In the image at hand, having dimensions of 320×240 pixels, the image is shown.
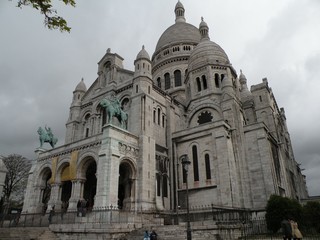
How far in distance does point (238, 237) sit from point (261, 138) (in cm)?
1227

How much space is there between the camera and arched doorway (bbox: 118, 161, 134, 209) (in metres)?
23.0

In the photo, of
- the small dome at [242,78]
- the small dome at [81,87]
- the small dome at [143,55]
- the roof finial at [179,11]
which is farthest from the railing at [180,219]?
the roof finial at [179,11]

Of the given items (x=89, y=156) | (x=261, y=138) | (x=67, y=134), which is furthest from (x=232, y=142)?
(x=67, y=134)

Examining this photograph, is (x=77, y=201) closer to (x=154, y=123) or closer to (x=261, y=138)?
(x=154, y=123)

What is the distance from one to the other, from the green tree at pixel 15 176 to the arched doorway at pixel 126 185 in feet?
79.7

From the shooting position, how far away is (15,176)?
40875 millimetres

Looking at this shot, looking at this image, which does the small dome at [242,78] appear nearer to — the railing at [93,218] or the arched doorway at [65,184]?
the railing at [93,218]

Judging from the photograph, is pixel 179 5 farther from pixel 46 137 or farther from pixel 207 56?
pixel 46 137

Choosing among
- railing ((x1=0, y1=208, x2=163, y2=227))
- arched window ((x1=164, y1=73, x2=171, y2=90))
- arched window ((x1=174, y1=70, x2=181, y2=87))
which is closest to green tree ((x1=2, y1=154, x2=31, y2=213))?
railing ((x1=0, y1=208, x2=163, y2=227))

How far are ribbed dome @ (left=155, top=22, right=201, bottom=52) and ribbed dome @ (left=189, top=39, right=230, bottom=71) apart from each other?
1065 cm

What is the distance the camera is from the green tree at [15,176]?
131ft

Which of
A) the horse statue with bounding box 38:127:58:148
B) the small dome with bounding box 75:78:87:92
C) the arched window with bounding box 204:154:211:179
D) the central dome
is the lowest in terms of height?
the arched window with bounding box 204:154:211:179

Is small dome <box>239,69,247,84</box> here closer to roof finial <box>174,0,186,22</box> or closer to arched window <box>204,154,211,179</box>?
roof finial <box>174,0,186,22</box>

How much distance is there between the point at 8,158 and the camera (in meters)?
41.7
